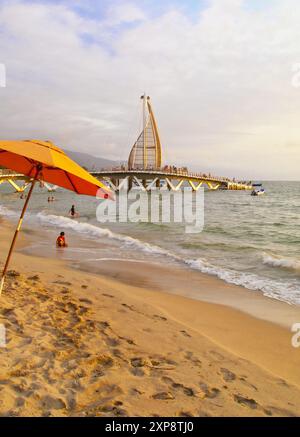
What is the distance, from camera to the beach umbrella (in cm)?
402

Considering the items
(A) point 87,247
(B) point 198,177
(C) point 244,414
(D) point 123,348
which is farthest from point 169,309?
(B) point 198,177

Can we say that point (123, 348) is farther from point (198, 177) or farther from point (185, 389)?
point (198, 177)

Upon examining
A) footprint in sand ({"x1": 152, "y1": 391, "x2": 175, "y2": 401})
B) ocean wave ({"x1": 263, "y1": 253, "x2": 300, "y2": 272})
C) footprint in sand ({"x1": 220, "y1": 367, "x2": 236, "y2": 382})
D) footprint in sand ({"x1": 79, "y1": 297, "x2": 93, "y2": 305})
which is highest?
footprint in sand ({"x1": 79, "y1": 297, "x2": 93, "y2": 305})

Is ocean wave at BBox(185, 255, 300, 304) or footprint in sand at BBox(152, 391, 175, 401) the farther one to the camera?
ocean wave at BBox(185, 255, 300, 304)

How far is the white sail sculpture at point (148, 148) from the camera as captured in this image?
235 ft

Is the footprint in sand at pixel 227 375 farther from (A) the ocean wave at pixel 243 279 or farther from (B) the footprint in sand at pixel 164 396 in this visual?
(A) the ocean wave at pixel 243 279

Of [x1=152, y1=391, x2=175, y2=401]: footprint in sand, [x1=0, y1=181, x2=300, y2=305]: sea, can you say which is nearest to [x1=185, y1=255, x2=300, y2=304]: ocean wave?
[x1=0, y1=181, x2=300, y2=305]: sea

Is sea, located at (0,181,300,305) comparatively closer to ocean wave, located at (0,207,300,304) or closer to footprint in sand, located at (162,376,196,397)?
ocean wave, located at (0,207,300,304)

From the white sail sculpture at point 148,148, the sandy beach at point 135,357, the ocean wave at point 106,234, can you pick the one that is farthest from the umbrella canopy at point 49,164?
the white sail sculpture at point 148,148

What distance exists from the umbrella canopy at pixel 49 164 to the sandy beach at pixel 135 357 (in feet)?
6.62

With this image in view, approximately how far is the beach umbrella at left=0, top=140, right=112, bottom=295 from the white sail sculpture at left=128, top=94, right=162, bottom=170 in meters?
66.4
